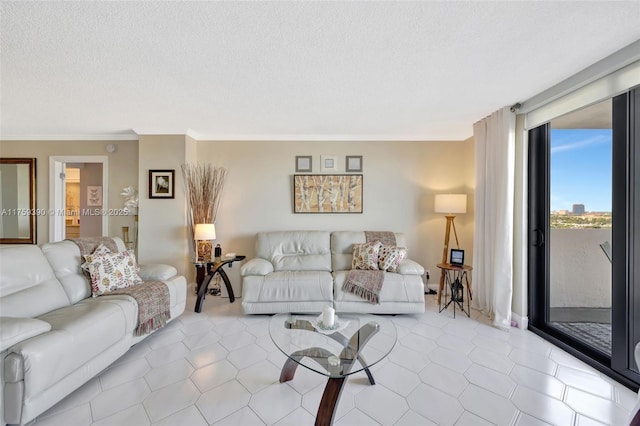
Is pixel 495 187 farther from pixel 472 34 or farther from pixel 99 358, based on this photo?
pixel 99 358

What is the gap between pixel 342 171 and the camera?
396 cm

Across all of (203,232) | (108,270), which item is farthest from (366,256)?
(108,270)

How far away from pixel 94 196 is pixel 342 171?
14.2 feet

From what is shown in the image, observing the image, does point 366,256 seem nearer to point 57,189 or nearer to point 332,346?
point 332,346

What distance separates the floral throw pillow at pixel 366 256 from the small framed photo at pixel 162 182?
2672 mm

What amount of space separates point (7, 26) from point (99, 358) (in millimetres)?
2156

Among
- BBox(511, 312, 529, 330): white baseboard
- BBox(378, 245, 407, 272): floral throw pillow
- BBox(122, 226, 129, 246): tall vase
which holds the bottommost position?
BBox(511, 312, 529, 330): white baseboard

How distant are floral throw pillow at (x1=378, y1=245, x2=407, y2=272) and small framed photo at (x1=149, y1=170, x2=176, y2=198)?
2.97 meters

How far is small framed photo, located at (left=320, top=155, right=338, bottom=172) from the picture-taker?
3.95 meters

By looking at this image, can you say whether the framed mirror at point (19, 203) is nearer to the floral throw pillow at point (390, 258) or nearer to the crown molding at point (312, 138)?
the crown molding at point (312, 138)

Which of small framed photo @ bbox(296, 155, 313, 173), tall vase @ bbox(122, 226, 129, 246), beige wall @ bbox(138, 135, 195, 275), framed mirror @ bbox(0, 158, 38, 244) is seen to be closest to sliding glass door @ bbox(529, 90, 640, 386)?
small framed photo @ bbox(296, 155, 313, 173)

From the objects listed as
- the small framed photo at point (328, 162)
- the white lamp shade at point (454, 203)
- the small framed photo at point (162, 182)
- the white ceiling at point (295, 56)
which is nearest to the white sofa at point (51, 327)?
the small framed photo at point (162, 182)

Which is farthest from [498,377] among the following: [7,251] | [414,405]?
[7,251]

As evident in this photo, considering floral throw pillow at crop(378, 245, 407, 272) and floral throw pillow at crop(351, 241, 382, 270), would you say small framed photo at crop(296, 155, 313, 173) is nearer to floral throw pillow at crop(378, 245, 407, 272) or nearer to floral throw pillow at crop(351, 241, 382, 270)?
floral throw pillow at crop(351, 241, 382, 270)
